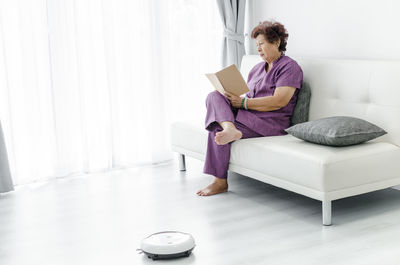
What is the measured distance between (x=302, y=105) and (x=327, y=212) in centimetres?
90

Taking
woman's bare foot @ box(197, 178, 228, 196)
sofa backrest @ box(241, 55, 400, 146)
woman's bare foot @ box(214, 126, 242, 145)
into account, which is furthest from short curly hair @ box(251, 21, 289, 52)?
woman's bare foot @ box(197, 178, 228, 196)

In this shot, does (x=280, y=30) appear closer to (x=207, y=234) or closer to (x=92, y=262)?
(x=207, y=234)

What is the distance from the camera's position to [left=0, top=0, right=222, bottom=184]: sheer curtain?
397cm

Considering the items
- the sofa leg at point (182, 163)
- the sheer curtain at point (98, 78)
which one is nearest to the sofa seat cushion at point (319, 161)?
the sofa leg at point (182, 163)

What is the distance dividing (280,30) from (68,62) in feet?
4.77

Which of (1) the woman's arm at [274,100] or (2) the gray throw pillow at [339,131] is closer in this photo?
(2) the gray throw pillow at [339,131]

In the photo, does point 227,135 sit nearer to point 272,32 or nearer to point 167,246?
point 272,32

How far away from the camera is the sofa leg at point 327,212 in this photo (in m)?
2.97

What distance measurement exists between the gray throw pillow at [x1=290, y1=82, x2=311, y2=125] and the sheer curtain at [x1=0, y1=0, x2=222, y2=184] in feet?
4.01

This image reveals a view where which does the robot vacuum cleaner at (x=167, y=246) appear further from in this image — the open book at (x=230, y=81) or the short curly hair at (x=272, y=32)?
the short curly hair at (x=272, y=32)

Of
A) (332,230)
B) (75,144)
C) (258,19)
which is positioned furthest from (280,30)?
(75,144)

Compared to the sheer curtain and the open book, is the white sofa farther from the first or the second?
the sheer curtain

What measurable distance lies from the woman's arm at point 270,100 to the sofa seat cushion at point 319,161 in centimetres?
22

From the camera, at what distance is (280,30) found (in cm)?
371
